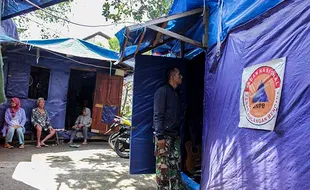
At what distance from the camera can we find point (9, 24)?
8.39 metres

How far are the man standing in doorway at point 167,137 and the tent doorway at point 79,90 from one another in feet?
23.7

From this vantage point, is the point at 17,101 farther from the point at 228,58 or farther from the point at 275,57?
the point at 275,57

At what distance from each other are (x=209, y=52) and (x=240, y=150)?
134cm

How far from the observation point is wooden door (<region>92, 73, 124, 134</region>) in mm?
8766

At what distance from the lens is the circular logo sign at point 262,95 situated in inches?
84.8

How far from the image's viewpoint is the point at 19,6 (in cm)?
568

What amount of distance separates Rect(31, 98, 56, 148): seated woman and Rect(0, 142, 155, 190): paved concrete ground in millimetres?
507

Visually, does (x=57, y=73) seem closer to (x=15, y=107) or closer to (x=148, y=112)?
(x=15, y=107)

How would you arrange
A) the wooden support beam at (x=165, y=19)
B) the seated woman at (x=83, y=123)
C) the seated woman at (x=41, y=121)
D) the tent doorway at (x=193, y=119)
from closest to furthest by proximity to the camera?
1. the wooden support beam at (x=165, y=19)
2. the tent doorway at (x=193, y=119)
3. the seated woman at (x=41, y=121)
4. the seated woman at (x=83, y=123)

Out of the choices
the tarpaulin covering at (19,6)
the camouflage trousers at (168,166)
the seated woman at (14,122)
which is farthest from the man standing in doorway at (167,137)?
the seated woman at (14,122)

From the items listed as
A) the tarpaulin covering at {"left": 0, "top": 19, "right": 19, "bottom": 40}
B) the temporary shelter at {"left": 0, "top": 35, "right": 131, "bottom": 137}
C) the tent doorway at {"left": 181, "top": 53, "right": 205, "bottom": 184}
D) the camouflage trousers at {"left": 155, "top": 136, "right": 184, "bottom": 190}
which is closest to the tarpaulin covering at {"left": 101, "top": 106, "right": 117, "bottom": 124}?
the temporary shelter at {"left": 0, "top": 35, "right": 131, "bottom": 137}

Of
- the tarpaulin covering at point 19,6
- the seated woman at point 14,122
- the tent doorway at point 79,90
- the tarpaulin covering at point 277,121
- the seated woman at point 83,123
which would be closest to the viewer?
the tarpaulin covering at point 277,121

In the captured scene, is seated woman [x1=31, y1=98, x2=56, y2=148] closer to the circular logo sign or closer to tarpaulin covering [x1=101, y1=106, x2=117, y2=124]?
tarpaulin covering [x1=101, y1=106, x2=117, y2=124]

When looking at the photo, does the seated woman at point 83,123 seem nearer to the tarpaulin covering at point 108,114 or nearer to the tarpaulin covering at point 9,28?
the tarpaulin covering at point 108,114
